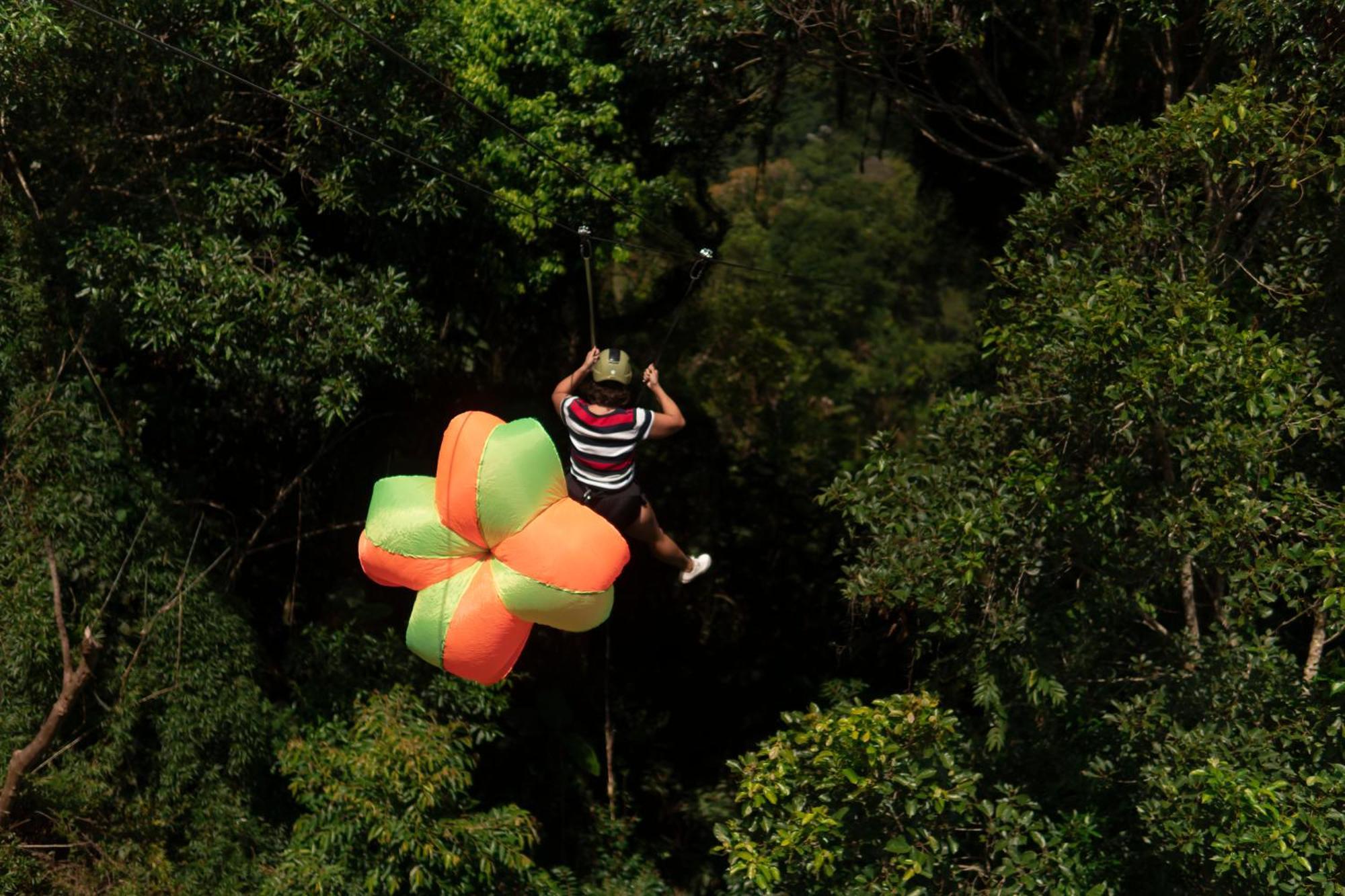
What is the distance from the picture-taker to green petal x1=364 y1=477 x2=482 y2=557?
4820 millimetres

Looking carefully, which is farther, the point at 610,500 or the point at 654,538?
the point at 654,538

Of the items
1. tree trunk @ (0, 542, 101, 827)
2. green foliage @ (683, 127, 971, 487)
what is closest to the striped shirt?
tree trunk @ (0, 542, 101, 827)

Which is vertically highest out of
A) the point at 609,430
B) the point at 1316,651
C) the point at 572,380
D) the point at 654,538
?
the point at 572,380

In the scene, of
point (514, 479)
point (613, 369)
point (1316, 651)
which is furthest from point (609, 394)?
point (1316, 651)

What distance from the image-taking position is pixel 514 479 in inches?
183

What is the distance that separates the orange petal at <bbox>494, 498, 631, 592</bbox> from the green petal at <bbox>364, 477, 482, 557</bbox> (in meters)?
0.19

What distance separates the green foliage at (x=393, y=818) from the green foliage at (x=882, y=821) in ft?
6.14

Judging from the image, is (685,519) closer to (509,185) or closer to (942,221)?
(942,221)

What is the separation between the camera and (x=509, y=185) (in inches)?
306

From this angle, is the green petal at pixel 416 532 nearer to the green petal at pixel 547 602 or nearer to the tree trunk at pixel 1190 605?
the green petal at pixel 547 602

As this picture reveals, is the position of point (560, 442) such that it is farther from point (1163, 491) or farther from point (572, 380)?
point (1163, 491)

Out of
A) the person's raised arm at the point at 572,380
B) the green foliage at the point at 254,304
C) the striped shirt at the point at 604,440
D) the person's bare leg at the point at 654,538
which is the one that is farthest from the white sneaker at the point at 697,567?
the green foliage at the point at 254,304

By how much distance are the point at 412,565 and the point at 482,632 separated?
373 mm

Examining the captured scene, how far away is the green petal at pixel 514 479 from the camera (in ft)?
15.3
